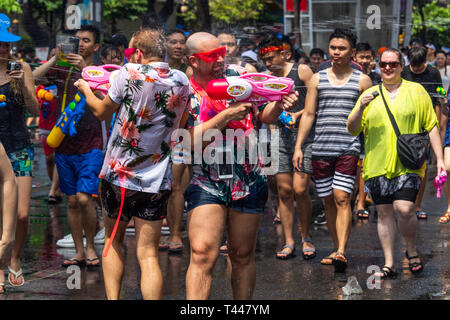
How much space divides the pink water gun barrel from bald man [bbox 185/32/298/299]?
67mm

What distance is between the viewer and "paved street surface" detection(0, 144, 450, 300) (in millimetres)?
6211

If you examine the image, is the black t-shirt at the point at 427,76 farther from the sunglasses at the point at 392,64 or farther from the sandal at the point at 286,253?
the sandal at the point at 286,253

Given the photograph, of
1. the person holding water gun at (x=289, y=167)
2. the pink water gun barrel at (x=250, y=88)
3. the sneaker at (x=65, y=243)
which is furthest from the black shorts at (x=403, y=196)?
the sneaker at (x=65, y=243)

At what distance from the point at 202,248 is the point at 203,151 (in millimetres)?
604

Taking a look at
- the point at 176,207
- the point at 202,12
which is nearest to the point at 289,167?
the point at 176,207

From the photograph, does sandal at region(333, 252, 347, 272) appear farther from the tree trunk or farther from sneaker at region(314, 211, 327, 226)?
the tree trunk

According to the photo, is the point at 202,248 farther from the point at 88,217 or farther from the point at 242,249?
the point at 88,217

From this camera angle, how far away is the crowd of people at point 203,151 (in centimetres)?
502

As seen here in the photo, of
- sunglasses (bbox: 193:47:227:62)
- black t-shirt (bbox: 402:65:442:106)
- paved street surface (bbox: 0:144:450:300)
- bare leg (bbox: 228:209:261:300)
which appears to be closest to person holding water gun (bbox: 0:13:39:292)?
paved street surface (bbox: 0:144:450:300)

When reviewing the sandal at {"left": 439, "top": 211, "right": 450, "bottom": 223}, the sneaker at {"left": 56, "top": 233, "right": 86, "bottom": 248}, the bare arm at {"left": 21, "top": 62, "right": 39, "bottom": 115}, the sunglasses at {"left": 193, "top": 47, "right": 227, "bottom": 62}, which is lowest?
the sandal at {"left": 439, "top": 211, "right": 450, "bottom": 223}

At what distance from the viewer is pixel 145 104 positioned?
5.00 m

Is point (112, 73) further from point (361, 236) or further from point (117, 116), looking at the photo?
point (361, 236)

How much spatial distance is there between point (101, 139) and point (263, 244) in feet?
6.83
